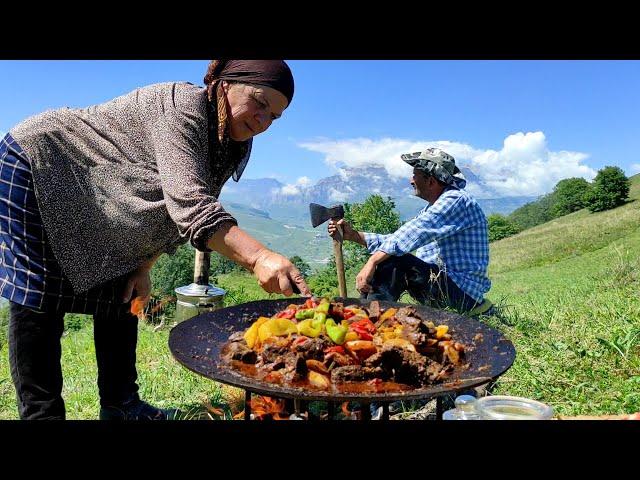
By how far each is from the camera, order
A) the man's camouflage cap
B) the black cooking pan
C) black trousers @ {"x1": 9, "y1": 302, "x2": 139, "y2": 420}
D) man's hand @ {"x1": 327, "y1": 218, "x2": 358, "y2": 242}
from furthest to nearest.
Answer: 1. the man's camouflage cap
2. man's hand @ {"x1": 327, "y1": 218, "x2": 358, "y2": 242}
3. black trousers @ {"x1": 9, "y1": 302, "x2": 139, "y2": 420}
4. the black cooking pan

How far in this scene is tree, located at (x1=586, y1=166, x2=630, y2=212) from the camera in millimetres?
26773

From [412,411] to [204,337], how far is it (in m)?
1.87

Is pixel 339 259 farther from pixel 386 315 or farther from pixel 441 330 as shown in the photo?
pixel 441 330

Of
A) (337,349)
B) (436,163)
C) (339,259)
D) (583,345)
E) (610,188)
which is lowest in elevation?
(583,345)

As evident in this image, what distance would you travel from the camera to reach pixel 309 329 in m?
2.48

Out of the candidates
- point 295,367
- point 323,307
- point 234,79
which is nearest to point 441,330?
point 323,307

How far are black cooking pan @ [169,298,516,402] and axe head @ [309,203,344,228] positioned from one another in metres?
1.23

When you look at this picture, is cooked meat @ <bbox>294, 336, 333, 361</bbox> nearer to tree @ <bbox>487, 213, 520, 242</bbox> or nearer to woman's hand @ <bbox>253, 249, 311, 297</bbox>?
woman's hand @ <bbox>253, 249, 311, 297</bbox>

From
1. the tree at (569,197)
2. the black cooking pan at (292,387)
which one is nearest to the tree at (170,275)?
the black cooking pan at (292,387)

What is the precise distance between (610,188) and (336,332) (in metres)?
28.8

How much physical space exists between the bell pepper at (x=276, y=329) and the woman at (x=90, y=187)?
0.71 meters

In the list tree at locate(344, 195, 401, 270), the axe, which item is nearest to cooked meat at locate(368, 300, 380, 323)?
the axe

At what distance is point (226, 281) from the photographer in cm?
1014
